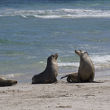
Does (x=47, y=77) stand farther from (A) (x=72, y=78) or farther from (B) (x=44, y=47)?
(B) (x=44, y=47)

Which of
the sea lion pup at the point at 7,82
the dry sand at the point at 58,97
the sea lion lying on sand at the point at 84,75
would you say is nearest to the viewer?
the dry sand at the point at 58,97

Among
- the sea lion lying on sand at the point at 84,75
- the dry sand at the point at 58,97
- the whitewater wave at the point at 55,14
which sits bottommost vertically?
the whitewater wave at the point at 55,14

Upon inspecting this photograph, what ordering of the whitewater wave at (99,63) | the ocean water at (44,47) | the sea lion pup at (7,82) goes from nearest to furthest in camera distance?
1. the sea lion pup at (7,82)
2. the ocean water at (44,47)
3. the whitewater wave at (99,63)

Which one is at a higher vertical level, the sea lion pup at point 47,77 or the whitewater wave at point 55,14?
the sea lion pup at point 47,77

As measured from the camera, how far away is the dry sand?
864cm

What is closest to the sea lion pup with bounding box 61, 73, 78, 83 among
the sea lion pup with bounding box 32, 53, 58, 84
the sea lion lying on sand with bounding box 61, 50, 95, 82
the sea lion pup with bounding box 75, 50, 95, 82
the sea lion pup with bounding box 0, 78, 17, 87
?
the sea lion lying on sand with bounding box 61, 50, 95, 82

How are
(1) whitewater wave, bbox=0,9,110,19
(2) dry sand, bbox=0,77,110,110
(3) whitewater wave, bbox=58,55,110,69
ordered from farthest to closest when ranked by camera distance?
1. (1) whitewater wave, bbox=0,9,110,19
2. (3) whitewater wave, bbox=58,55,110,69
3. (2) dry sand, bbox=0,77,110,110

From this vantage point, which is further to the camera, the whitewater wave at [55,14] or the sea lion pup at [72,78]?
the whitewater wave at [55,14]

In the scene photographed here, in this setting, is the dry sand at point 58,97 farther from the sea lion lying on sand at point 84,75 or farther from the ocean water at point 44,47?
the ocean water at point 44,47

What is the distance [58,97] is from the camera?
982 cm

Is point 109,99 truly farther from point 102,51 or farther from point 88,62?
point 102,51

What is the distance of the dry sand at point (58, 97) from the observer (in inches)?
340

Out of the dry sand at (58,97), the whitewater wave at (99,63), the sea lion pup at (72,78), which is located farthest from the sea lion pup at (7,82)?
the whitewater wave at (99,63)

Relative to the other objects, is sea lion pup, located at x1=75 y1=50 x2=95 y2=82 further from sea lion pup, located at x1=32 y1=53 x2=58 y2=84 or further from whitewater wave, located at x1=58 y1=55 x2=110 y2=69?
whitewater wave, located at x1=58 y1=55 x2=110 y2=69
